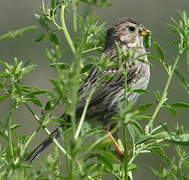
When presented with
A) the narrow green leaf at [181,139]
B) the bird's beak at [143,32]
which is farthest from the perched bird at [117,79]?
the narrow green leaf at [181,139]

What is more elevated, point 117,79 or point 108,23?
point 117,79

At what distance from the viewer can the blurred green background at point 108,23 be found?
12.2 m

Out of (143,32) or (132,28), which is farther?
(132,28)

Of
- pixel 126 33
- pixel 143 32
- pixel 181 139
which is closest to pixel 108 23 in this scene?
pixel 126 33

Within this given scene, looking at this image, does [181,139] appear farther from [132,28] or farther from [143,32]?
[132,28]

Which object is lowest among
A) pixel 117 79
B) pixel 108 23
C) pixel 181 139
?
pixel 108 23

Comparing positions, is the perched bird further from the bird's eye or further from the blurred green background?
the blurred green background

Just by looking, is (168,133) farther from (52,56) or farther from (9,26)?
(9,26)

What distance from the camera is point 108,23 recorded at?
17719 millimetres

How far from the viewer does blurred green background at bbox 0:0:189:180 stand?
1220cm

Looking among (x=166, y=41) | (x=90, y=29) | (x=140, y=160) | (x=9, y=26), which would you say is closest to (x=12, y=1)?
(x=9, y=26)

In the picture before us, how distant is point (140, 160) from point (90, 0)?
990cm

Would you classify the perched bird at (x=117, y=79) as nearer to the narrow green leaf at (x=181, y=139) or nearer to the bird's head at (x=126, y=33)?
the bird's head at (x=126, y=33)

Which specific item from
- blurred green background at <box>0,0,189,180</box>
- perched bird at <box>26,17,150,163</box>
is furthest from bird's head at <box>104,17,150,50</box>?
blurred green background at <box>0,0,189,180</box>
